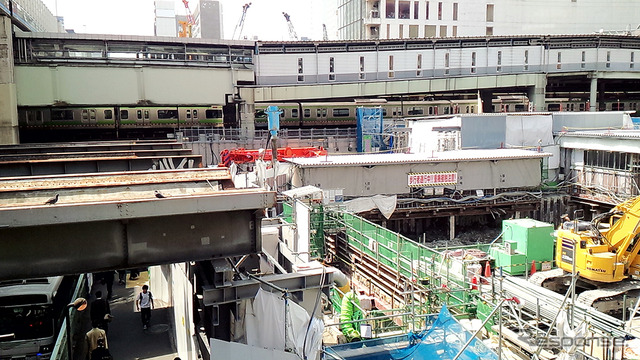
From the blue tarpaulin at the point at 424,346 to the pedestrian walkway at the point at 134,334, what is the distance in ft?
15.8

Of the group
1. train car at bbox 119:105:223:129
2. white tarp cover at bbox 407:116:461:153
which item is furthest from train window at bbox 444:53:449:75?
train car at bbox 119:105:223:129

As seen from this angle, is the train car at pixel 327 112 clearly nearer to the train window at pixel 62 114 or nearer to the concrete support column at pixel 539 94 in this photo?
the concrete support column at pixel 539 94

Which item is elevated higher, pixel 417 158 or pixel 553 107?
pixel 553 107

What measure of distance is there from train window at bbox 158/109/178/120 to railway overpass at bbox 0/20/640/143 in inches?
33.9

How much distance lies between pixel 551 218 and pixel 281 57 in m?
26.2

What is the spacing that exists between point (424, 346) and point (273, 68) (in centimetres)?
3694

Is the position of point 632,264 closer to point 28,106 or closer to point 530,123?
point 530,123

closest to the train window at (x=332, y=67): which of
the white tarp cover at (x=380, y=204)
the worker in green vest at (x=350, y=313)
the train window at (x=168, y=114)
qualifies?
the train window at (x=168, y=114)

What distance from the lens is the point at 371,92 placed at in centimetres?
4634

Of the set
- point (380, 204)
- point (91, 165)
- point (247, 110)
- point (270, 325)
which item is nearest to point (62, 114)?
point (247, 110)

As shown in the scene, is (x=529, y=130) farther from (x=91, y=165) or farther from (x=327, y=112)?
(x=91, y=165)

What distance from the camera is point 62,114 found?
127 feet

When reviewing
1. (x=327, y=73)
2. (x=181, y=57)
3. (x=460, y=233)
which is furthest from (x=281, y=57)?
(x=460, y=233)

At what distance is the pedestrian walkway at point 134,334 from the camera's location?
42.6ft
